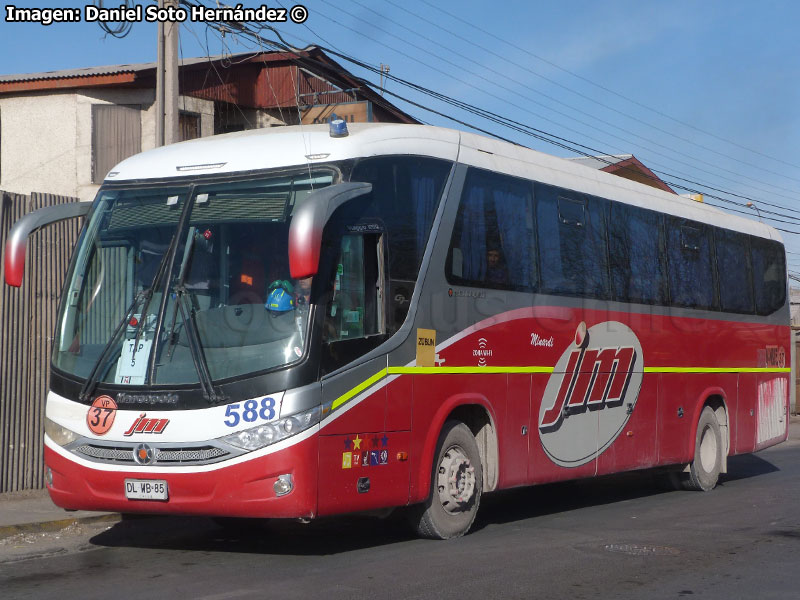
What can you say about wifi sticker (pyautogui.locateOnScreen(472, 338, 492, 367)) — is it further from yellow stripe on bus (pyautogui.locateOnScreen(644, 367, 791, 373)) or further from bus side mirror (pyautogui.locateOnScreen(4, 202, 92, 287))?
bus side mirror (pyautogui.locateOnScreen(4, 202, 92, 287))

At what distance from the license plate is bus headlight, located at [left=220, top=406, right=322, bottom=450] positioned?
0.64 meters

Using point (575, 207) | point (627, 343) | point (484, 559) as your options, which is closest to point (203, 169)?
point (484, 559)

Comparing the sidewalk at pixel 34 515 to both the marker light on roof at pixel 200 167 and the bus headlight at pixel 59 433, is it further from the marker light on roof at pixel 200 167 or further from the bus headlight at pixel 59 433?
the marker light on roof at pixel 200 167

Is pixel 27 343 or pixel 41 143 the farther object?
pixel 41 143

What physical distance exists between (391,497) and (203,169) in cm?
315

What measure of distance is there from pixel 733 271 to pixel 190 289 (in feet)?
31.7

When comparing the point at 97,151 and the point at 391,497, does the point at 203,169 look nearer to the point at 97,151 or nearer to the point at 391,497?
the point at 391,497

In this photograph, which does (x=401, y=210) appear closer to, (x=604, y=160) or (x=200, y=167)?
(x=200, y=167)

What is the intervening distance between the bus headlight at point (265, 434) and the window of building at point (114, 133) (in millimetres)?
13865

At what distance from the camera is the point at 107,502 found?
8.53 m

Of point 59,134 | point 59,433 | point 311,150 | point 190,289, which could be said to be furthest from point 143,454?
point 59,134

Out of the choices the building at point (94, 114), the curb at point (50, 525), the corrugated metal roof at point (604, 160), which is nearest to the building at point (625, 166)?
the corrugated metal roof at point (604, 160)

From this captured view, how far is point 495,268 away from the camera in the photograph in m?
10.6

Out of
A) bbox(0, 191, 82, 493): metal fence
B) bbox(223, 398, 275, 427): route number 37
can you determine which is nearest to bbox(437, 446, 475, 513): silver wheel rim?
bbox(223, 398, 275, 427): route number 37
